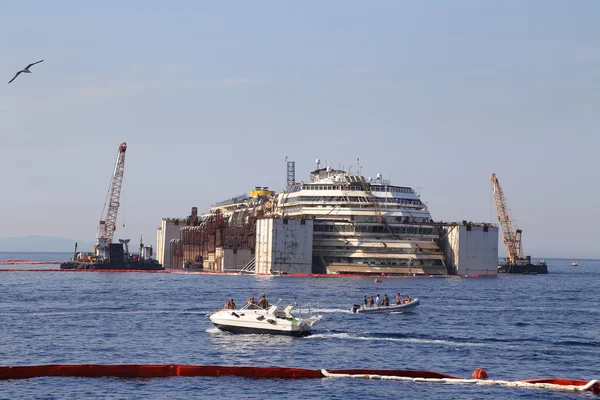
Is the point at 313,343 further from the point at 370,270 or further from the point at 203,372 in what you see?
the point at 370,270

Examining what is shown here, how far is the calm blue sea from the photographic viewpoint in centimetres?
5294

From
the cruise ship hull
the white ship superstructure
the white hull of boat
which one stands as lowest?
the white hull of boat

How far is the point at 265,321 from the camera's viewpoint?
75.4 metres

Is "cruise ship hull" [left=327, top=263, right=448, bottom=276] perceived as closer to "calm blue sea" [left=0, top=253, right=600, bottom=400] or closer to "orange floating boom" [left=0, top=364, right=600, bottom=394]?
"calm blue sea" [left=0, top=253, right=600, bottom=400]

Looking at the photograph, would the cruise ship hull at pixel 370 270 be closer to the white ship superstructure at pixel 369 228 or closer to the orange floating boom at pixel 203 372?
the white ship superstructure at pixel 369 228

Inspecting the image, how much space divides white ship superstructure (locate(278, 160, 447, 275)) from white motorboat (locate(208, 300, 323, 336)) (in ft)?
294

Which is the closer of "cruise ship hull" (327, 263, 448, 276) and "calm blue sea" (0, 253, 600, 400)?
"calm blue sea" (0, 253, 600, 400)

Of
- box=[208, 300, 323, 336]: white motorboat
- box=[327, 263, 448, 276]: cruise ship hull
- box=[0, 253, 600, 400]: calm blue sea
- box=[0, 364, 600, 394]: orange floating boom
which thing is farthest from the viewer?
box=[327, 263, 448, 276]: cruise ship hull

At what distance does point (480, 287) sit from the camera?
144875 mm

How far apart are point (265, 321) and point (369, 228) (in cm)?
9463

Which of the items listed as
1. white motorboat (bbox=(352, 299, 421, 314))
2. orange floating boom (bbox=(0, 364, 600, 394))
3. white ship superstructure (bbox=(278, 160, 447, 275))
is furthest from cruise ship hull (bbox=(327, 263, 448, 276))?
orange floating boom (bbox=(0, 364, 600, 394))

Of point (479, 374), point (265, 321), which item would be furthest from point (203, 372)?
point (265, 321)

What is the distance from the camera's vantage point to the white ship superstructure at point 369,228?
166500mm

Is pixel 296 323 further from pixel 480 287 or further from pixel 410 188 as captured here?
pixel 410 188
